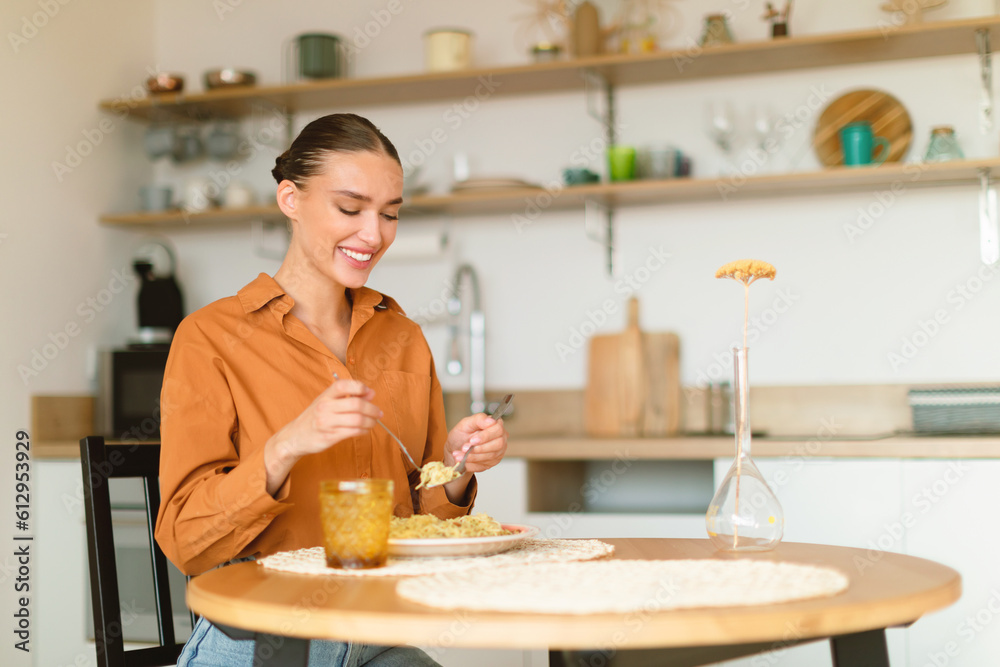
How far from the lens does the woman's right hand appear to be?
1080 mm

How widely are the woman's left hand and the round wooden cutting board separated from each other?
197 cm

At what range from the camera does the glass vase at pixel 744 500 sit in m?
1.17

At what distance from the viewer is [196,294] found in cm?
357

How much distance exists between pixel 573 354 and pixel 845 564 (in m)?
2.13

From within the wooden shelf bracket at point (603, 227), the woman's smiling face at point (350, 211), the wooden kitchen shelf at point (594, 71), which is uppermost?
the wooden kitchen shelf at point (594, 71)

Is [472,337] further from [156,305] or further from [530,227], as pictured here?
[156,305]

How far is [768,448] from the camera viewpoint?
251 cm

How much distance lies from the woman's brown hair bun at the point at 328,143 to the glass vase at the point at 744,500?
0.65 meters

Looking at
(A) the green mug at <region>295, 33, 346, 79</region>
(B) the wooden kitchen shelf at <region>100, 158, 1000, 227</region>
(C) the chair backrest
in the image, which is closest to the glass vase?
(C) the chair backrest

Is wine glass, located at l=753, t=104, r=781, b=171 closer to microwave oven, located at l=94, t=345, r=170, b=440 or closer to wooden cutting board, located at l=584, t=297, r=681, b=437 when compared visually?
wooden cutting board, located at l=584, t=297, r=681, b=437

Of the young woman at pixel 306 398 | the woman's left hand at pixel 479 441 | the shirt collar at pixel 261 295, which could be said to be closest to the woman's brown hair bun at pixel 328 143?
the young woman at pixel 306 398

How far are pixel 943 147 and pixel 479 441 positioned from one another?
2.00 meters

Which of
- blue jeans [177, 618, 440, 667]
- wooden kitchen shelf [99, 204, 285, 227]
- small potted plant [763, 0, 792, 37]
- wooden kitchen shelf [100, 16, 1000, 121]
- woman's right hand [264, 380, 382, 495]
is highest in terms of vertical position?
small potted plant [763, 0, 792, 37]

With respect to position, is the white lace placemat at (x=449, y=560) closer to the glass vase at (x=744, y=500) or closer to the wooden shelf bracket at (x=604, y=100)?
the glass vase at (x=744, y=500)
